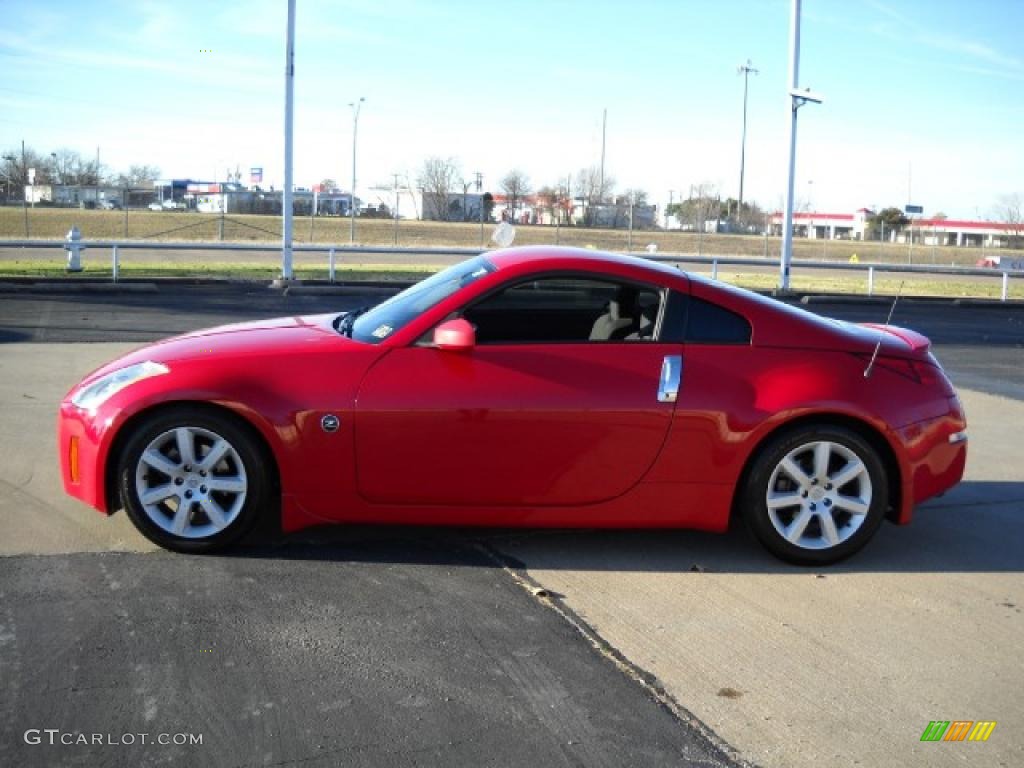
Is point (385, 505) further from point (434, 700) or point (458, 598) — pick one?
point (434, 700)

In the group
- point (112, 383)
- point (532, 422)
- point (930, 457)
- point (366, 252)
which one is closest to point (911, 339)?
point (930, 457)

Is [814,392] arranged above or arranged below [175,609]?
above

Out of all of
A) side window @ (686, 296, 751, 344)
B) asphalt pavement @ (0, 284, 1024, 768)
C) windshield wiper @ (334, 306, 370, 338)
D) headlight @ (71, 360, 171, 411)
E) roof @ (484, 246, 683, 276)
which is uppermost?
roof @ (484, 246, 683, 276)

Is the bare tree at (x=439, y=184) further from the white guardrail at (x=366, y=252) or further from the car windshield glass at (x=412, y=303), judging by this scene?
the car windshield glass at (x=412, y=303)

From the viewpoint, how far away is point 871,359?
5426 mm

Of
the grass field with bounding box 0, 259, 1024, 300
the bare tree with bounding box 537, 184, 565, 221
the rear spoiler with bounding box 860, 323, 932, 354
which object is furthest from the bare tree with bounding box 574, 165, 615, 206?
the rear spoiler with bounding box 860, 323, 932, 354

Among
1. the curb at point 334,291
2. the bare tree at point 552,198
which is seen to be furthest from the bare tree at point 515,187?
the curb at point 334,291

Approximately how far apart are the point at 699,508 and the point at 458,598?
1288 mm

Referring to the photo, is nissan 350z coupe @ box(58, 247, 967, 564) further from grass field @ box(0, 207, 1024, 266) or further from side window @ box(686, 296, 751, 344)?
grass field @ box(0, 207, 1024, 266)

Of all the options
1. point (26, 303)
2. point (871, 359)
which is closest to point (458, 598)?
point (871, 359)

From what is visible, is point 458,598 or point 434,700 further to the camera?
point 458,598

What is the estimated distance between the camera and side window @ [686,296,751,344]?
5312 millimetres

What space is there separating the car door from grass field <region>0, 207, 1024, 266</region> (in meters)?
41.0

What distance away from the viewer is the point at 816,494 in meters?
5.29
